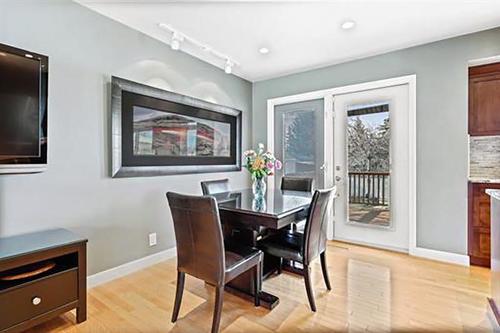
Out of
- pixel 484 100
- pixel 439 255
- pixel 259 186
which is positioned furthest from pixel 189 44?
pixel 439 255

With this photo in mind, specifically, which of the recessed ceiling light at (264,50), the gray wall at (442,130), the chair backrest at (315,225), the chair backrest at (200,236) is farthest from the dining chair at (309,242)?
the recessed ceiling light at (264,50)

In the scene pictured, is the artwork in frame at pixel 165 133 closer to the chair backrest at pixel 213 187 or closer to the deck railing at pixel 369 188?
the chair backrest at pixel 213 187

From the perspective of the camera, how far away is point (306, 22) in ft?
8.98

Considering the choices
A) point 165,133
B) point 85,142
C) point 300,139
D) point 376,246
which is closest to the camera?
point 85,142

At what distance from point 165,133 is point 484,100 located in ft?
12.2

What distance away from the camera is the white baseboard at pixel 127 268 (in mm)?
2514

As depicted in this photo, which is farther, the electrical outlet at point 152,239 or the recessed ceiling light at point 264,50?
the recessed ceiling light at point 264,50

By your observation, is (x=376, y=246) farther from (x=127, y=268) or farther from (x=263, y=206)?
(x=127, y=268)

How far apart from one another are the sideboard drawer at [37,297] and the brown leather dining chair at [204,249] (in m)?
0.77

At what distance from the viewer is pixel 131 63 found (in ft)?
9.30

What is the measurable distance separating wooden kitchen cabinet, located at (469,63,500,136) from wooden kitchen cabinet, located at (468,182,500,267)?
2.30ft

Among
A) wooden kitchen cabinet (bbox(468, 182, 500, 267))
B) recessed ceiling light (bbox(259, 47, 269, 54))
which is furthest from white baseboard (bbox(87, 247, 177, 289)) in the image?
wooden kitchen cabinet (bbox(468, 182, 500, 267))

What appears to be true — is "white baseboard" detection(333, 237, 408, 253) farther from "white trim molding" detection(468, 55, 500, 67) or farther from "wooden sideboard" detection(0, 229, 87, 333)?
"wooden sideboard" detection(0, 229, 87, 333)

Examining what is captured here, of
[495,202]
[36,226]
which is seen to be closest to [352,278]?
[495,202]
